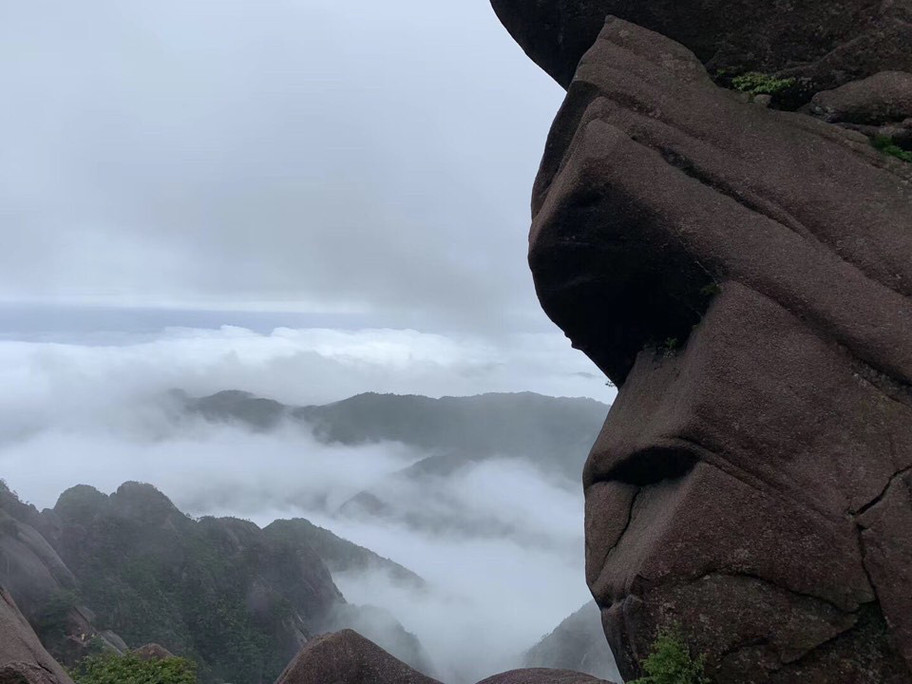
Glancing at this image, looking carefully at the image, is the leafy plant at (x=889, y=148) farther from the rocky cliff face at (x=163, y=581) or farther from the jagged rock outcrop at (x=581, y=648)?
the jagged rock outcrop at (x=581, y=648)

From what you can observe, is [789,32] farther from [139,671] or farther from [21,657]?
[139,671]

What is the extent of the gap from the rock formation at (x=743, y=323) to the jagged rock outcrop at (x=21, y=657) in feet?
28.4

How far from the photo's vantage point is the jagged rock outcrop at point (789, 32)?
40.9 feet

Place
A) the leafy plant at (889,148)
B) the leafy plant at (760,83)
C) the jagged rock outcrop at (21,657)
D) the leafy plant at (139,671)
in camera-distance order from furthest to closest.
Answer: the leafy plant at (139,671), the leafy plant at (760,83), the leafy plant at (889,148), the jagged rock outcrop at (21,657)

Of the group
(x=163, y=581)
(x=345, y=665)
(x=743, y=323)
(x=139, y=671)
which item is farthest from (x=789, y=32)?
(x=163, y=581)

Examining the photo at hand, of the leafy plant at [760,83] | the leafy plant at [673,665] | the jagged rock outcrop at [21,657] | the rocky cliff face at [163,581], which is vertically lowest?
the rocky cliff face at [163,581]

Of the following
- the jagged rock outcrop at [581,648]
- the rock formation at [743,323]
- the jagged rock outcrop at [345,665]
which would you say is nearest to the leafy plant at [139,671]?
the jagged rock outcrop at [345,665]

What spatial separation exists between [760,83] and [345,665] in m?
12.5

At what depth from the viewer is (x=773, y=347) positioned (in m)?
10.6

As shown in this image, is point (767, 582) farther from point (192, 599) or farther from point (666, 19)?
point (192, 599)

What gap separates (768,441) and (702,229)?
10.7 feet

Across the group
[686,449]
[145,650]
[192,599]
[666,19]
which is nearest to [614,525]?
[686,449]

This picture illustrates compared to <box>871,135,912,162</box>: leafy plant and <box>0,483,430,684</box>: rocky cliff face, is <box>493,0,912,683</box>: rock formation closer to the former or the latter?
<box>871,135,912,162</box>: leafy plant

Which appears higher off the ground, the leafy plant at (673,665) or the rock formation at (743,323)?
the rock formation at (743,323)
